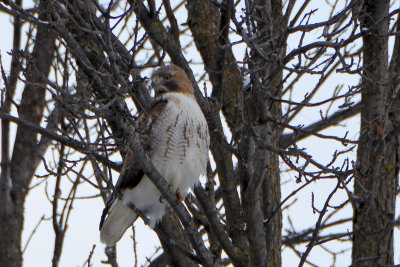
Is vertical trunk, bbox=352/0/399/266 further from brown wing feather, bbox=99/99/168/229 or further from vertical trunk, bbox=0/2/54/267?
vertical trunk, bbox=0/2/54/267

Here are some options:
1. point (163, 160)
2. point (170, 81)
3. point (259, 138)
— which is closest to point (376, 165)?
point (259, 138)

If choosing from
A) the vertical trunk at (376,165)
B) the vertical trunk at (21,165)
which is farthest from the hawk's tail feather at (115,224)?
the vertical trunk at (376,165)

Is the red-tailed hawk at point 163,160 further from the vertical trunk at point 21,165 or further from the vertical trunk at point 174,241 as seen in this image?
the vertical trunk at point 21,165

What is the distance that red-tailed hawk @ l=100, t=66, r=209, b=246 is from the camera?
14.8 feet

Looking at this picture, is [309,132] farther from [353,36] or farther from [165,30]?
[165,30]

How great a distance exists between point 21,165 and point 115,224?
1.61 meters

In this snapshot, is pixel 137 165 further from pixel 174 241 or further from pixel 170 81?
pixel 170 81

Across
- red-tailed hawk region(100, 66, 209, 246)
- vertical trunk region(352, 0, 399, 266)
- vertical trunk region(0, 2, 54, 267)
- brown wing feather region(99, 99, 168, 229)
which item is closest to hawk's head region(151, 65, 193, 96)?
red-tailed hawk region(100, 66, 209, 246)

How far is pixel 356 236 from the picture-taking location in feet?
14.7

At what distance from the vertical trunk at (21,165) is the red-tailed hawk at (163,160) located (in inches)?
48.8

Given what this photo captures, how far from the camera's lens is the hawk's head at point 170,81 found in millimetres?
5164

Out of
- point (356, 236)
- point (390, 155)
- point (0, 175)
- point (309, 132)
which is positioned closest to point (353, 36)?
point (309, 132)

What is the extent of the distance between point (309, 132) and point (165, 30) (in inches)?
67.9

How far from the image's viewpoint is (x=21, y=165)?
19.5 feet
